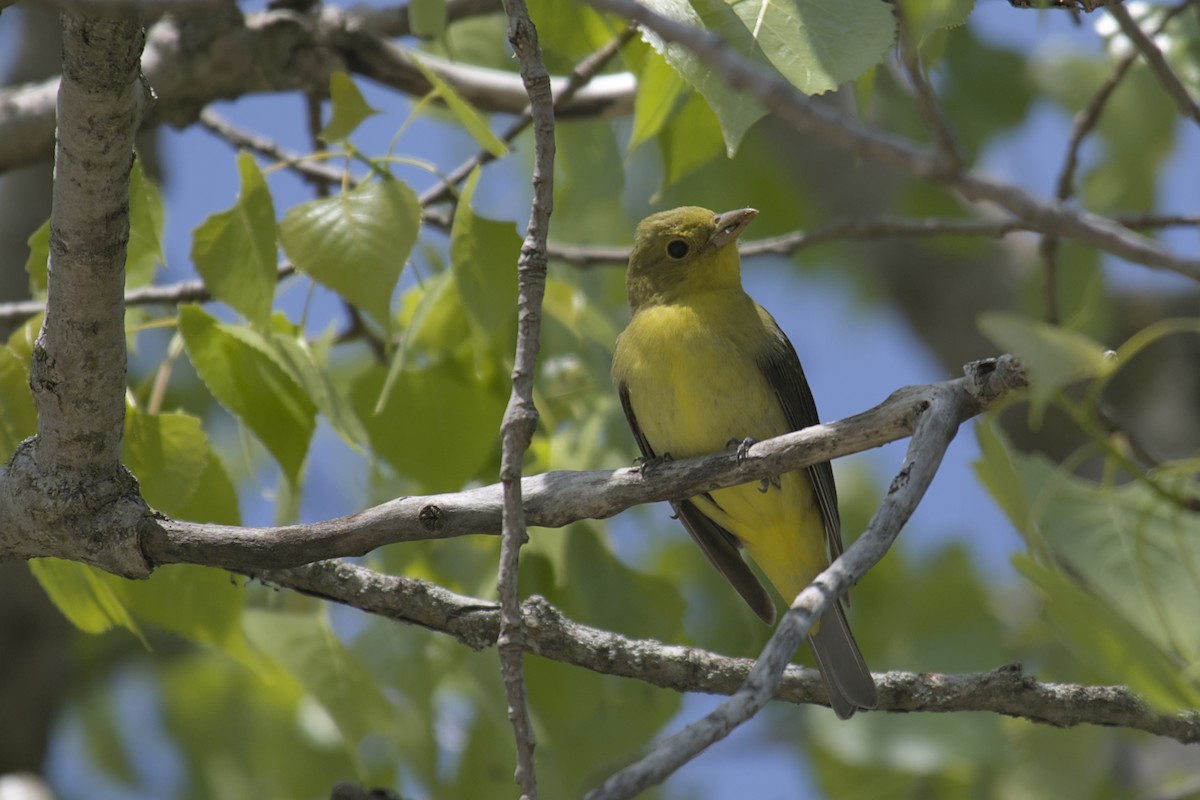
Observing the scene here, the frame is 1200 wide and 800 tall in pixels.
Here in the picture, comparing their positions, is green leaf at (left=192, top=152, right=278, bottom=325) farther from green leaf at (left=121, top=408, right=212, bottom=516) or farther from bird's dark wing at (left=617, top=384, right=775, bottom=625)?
bird's dark wing at (left=617, top=384, right=775, bottom=625)

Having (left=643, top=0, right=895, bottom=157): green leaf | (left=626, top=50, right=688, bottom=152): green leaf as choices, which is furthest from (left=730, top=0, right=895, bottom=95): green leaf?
(left=626, top=50, right=688, bottom=152): green leaf

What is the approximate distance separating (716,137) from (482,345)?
3.32ft

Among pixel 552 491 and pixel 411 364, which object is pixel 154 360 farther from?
pixel 552 491

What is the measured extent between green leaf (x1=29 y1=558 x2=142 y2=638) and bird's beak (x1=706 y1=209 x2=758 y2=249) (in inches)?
110

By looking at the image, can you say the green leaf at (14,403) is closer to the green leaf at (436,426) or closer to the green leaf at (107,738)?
the green leaf at (436,426)

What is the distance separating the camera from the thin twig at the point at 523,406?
2195 millimetres

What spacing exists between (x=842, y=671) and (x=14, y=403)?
8.51 feet

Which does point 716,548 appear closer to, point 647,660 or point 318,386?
point 647,660

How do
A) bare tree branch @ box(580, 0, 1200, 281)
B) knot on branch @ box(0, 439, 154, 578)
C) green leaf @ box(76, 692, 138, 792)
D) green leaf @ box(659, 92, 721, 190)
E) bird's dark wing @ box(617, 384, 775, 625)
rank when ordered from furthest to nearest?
1. green leaf @ box(76, 692, 138, 792)
2. bird's dark wing @ box(617, 384, 775, 625)
3. green leaf @ box(659, 92, 721, 190)
4. knot on branch @ box(0, 439, 154, 578)
5. bare tree branch @ box(580, 0, 1200, 281)

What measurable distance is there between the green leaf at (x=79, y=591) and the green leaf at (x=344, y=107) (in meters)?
1.40

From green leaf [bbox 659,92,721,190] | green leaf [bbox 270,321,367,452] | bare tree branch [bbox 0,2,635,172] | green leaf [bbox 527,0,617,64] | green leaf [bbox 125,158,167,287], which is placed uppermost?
bare tree branch [bbox 0,2,635,172]

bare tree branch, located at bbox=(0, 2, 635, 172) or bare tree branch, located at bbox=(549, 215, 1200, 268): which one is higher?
bare tree branch, located at bbox=(0, 2, 635, 172)

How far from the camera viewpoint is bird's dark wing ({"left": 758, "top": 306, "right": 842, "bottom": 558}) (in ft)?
15.0

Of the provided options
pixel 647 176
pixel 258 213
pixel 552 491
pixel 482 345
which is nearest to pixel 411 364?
pixel 482 345
